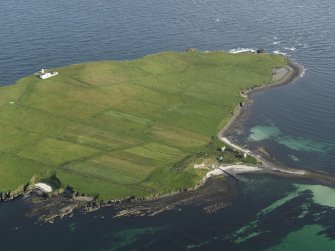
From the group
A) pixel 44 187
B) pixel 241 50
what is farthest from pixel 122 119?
pixel 241 50

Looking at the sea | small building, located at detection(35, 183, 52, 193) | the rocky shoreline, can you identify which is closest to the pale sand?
the rocky shoreline

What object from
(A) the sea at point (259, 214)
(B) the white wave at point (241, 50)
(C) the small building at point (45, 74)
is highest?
(B) the white wave at point (241, 50)

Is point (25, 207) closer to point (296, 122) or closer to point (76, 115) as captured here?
point (76, 115)

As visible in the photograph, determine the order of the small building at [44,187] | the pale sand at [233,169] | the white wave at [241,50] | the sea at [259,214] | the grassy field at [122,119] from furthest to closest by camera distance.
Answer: the white wave at [241,50], the pale sand at [233,169], the grassy field at [122,119], the small building at [44,187], the sea at [259,214]

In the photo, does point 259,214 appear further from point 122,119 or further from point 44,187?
point 122,119

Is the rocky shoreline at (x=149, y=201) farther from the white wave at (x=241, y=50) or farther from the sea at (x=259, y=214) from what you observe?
the white wave at (x=241, y=50)

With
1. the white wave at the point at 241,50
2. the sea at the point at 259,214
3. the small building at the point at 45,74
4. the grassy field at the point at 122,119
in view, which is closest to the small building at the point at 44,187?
the grassy field at the point at 122,119

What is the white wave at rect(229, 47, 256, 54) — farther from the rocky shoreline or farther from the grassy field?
the rocky shoreline

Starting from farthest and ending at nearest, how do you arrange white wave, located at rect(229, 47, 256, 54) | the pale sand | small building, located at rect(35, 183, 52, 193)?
white wave, located at rect(229, 47, 256, 54)
the pale sand
small building, located at rect(35, 183, 52, 193)

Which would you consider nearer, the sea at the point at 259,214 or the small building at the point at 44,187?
the sea at the point at 259,214
